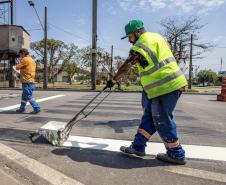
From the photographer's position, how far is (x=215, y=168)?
390cm

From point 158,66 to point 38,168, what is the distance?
185cm

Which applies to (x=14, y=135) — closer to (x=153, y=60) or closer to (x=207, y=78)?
(x=153, y=60)

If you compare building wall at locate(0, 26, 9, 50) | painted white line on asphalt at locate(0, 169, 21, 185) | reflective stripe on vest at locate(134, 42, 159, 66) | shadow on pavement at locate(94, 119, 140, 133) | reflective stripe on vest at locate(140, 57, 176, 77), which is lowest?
painted white line on asphalt at locate(0, 169, 21, 185)

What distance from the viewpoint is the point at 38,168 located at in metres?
3.83

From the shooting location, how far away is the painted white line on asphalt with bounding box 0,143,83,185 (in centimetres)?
344

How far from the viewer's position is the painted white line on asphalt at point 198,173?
356 cm

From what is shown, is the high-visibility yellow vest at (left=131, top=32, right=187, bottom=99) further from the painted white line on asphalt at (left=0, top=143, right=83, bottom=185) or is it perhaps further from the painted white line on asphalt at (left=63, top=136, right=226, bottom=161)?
the painted white line on asphalt at (left=0, top=143, right=83, bottom=185)

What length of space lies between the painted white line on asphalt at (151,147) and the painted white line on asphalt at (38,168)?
81 centimetres

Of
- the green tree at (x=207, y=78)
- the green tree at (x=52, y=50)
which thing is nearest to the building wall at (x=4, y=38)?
the green tree at (x=52, y=50)

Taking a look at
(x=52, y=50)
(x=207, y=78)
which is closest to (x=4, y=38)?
(x=52, y=50)

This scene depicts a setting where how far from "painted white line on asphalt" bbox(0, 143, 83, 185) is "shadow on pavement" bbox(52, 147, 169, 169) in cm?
44

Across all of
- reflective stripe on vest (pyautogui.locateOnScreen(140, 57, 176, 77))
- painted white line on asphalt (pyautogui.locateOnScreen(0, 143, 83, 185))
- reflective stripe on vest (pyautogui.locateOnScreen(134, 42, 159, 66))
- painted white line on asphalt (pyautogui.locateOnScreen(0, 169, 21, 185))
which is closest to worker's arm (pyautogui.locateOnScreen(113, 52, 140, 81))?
reflective stripe on vest (pyautogui.locateOnScreen(134, 42, 159, 66))

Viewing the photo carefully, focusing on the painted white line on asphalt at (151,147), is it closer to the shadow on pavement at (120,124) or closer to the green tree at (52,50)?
the shadow on pavement at (120,124)

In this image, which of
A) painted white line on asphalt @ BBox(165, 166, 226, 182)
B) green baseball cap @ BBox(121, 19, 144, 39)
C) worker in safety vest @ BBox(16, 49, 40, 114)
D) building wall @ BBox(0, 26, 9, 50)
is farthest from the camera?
building wall @ BBox(0, 26, 9, 50)
